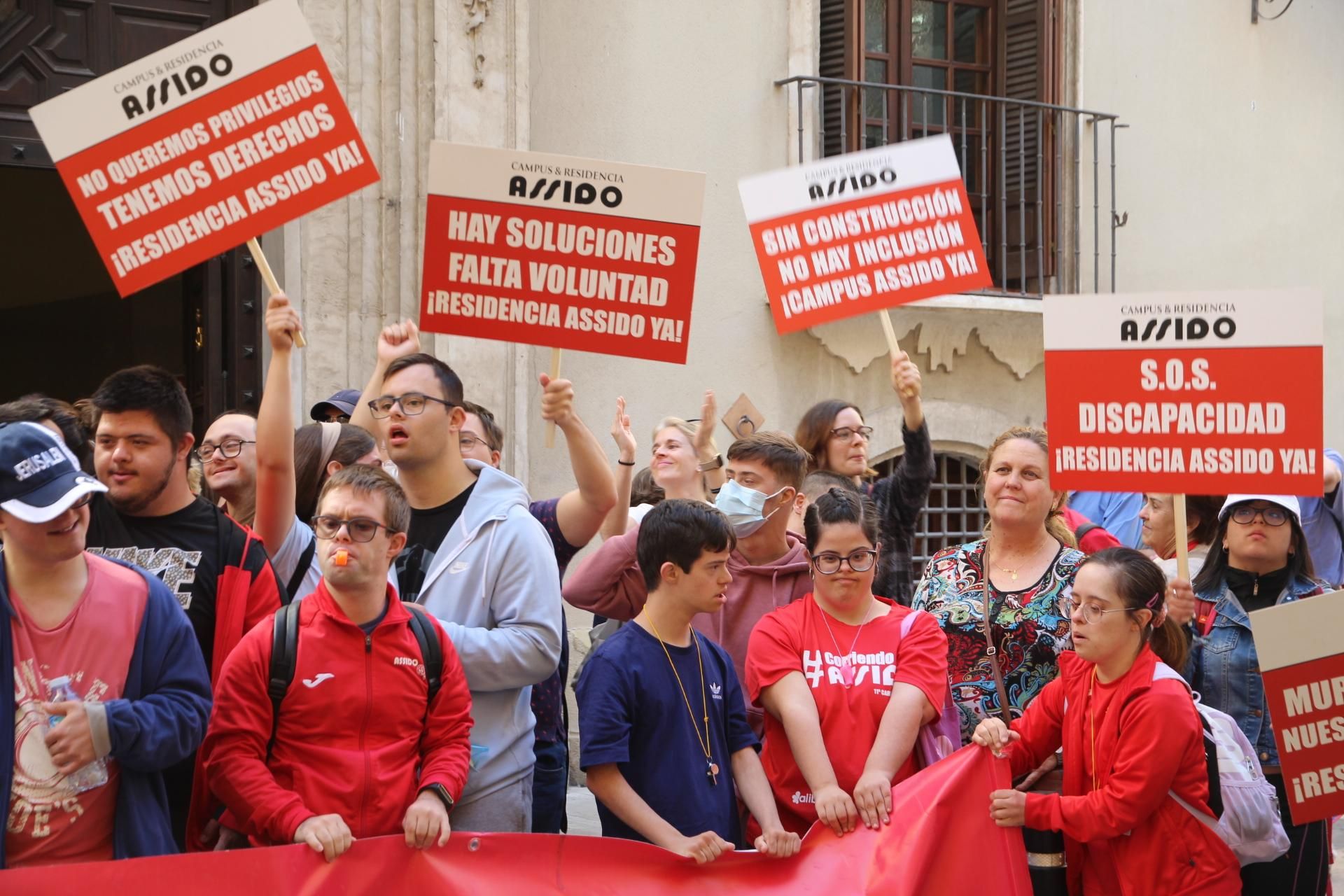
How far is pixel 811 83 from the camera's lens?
9.80 metres

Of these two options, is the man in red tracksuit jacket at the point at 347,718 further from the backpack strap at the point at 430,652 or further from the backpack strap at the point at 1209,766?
the backpack strap at the point at 1209,766

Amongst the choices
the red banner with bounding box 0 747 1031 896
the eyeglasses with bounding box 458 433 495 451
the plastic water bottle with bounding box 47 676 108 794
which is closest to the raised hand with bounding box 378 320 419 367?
the eyeglasses with bounding box 458 433 495 451

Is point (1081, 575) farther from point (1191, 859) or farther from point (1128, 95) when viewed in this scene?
point (1128, 95)

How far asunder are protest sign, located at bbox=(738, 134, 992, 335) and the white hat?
110 cm

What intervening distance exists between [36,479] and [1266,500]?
3.46 metres

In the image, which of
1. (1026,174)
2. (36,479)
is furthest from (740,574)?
(1026,174)

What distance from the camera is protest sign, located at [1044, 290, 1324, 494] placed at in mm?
4594

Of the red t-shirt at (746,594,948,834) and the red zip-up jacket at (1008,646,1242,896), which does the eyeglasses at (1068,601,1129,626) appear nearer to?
the red zip-up jacket at (1008,646,1242,896)

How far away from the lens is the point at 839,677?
423 cm

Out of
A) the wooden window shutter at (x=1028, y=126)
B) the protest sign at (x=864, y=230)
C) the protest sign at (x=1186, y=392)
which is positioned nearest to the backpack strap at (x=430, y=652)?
the protest sign at (x=1186, y=392)

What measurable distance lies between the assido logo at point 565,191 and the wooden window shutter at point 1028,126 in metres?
6.40

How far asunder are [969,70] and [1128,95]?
3.69 ft

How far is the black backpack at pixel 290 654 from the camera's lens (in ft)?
11.6

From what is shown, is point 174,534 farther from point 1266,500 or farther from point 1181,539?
point 1266,500
